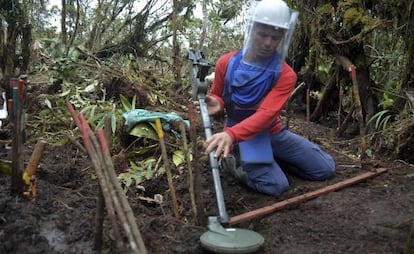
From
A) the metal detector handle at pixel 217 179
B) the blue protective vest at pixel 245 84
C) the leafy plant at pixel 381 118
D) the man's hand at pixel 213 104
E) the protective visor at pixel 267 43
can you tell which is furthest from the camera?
the leafy plant at pixel 381 118

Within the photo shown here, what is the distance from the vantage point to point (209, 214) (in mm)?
2758

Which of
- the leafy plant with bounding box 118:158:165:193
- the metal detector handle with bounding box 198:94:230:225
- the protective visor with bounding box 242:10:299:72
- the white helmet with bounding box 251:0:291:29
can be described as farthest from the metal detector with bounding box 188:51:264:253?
the leafy plant with bounding box 118:158:165:193

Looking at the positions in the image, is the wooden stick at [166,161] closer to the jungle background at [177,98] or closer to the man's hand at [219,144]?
the jungle background at [177,98]

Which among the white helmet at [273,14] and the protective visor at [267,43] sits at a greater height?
the white helmet at [273,14]

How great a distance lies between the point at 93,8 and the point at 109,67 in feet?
19.6

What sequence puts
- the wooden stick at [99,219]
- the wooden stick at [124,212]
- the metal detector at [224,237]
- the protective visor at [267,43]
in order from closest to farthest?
the wooden stick at [124,212]
the wooden stick at [99,219]
the metal detector at [224,237]
the protective visor at [267,43]

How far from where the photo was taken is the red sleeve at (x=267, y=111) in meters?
2.70

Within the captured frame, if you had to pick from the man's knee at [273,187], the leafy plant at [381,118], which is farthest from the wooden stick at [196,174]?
the leafy plant at [381,118]

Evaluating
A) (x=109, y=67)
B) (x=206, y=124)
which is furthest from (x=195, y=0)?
(x=206, y=124)

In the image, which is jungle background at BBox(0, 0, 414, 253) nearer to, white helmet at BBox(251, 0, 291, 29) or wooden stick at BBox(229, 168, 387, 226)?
wooden stick at BBox(229, 168, 387, 226)

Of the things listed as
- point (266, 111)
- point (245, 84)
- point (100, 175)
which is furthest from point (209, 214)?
point (100, 175)

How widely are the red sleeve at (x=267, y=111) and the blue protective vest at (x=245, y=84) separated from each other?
0.06 m

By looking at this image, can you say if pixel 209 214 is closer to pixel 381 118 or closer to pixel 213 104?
pixel 213 104

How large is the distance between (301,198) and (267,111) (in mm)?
572
